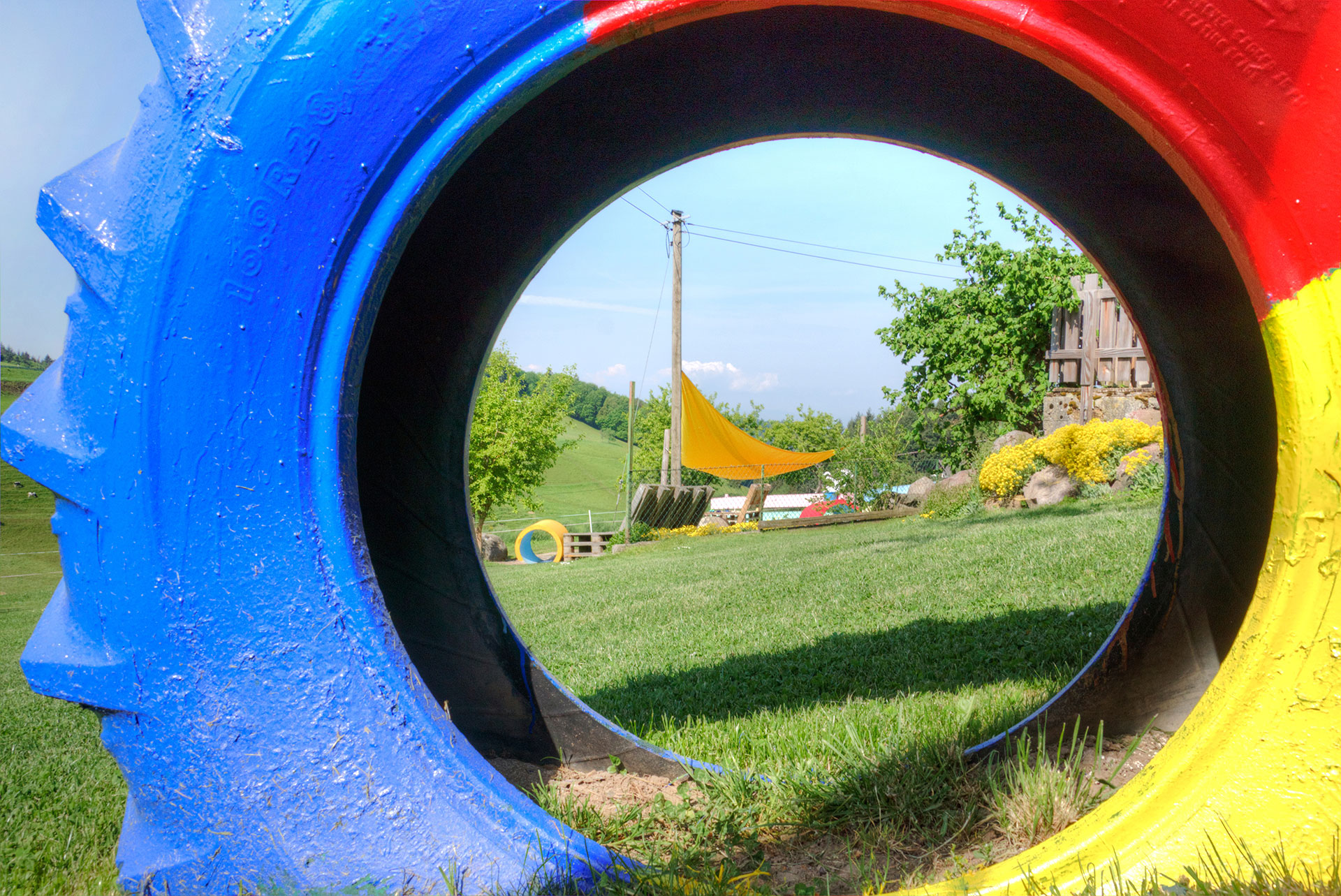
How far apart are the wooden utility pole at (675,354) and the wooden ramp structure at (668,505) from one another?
2.70 feet

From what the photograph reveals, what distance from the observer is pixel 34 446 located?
1.51 meters

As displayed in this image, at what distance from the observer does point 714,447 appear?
28.0m

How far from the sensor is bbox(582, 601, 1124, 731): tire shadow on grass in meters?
3.53

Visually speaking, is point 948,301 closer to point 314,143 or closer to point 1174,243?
point 1174,243

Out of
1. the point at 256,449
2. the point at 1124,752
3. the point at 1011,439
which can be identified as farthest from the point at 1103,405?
the point at 256,449

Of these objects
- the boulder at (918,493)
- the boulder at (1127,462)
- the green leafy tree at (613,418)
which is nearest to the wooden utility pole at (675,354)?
the boulder at (918,493)

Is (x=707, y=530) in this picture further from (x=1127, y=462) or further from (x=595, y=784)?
(x=595, y=784)

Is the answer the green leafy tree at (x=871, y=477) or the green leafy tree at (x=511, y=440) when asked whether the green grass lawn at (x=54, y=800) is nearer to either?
the green leafy tree at (x=871, y=477)

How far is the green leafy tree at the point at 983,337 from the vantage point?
19.0 meters

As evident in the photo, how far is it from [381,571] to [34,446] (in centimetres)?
117

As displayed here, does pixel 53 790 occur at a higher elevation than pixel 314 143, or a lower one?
lower

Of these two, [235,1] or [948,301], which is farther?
[948,301]

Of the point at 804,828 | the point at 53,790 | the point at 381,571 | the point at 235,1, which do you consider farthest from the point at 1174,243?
the point at 53,790

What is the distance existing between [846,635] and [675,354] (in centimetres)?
2175
